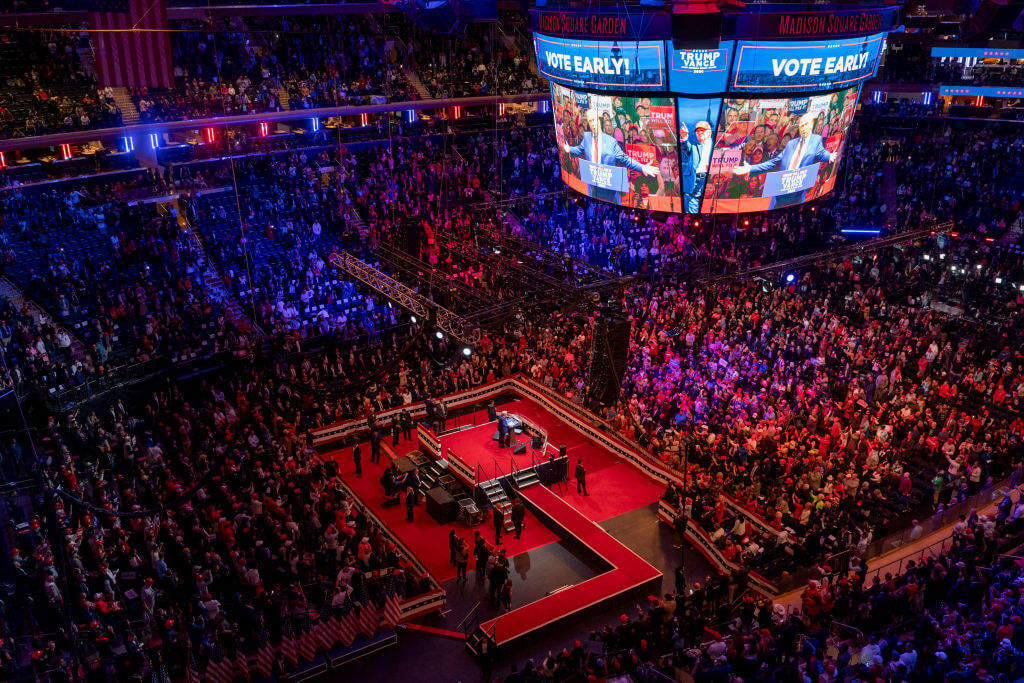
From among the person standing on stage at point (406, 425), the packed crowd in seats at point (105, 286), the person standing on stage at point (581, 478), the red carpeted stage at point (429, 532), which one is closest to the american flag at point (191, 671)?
the red carpeted stage at point (429, 532)

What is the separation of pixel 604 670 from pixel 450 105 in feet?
80.5

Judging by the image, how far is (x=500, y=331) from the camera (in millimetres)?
24766

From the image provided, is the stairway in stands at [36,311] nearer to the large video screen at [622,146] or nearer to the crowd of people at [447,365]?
the crowd of people at [447,365]

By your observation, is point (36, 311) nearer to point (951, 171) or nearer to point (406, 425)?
point (406, 425)

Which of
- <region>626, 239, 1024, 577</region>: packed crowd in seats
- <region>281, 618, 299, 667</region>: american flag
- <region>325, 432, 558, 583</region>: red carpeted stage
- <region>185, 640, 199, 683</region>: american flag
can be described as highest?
<region>626, 239, 1024, 577</region>: packed crowd in seats

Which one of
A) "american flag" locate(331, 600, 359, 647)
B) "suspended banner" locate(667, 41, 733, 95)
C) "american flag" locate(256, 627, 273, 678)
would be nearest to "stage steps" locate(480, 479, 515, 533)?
"american flag" locate(331, 600, 359, 647)

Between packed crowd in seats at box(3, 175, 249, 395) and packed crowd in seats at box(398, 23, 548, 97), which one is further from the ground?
packed crowd in seats at box(398, 23, 548, 97)

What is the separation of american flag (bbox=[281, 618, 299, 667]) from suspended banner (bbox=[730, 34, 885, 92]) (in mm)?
11801

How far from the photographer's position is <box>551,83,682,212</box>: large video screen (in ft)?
51.8

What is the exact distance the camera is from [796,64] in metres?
14.7

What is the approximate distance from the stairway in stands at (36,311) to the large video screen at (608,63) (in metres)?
13.1

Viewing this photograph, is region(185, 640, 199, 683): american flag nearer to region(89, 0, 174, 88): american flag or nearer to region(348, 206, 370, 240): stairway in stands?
region(89, 0, 174, 88): american flag

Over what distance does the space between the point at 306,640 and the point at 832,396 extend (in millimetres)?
13652

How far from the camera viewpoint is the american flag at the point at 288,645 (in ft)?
44.1
